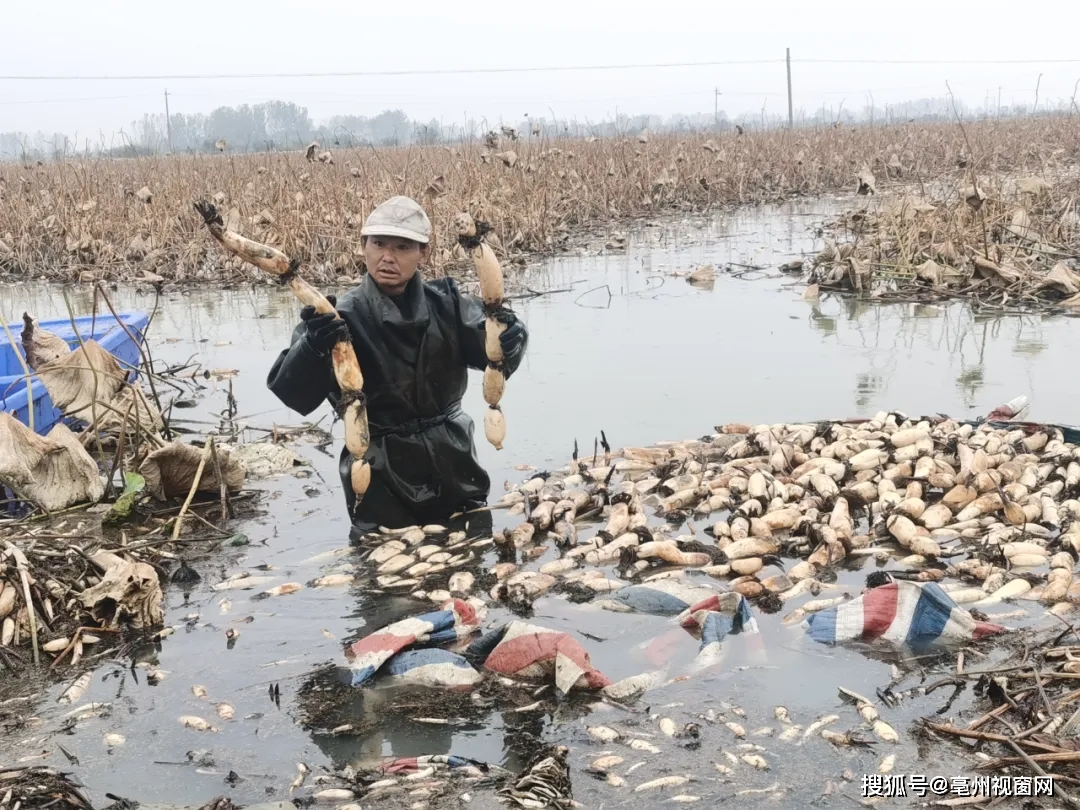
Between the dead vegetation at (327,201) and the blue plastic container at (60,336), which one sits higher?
the dead vegetation at (327,201)

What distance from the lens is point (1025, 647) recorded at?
2.66m

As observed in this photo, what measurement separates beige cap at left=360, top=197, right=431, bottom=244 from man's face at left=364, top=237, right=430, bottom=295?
55 millimetres

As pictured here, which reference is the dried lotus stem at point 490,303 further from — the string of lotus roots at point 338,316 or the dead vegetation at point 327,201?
the dead vegetation at point 327,201

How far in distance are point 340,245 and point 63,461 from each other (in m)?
5.84

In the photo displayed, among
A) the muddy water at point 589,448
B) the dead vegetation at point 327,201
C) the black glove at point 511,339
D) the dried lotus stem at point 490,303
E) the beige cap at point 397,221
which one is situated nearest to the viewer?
the muddy water at point 589,448

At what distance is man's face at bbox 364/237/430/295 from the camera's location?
3.74 meters

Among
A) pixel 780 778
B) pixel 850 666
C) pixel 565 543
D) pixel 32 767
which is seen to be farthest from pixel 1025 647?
pixel 32 767

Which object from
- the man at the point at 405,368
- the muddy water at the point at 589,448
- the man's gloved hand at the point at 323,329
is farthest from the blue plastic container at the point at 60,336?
the man's gloved hand at the point at 323,329

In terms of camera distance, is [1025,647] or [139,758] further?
[1025,647]

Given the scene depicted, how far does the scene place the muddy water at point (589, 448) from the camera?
7.83 ft

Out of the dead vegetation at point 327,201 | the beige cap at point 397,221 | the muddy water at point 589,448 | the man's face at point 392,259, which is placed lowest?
the muddy water at point 589,448

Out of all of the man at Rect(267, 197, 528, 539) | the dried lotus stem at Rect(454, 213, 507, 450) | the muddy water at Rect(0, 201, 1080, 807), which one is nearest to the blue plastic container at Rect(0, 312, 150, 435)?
the muddy water at Rect(0, 201, 1080, 807)

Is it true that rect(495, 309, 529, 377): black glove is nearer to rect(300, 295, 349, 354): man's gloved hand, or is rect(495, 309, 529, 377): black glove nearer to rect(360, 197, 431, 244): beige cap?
rect(360, 197, 431, 244): beige cap

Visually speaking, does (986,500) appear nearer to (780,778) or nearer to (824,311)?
(780,778)
